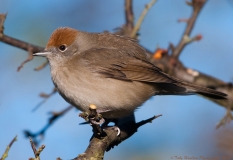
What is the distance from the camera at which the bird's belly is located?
4.67m

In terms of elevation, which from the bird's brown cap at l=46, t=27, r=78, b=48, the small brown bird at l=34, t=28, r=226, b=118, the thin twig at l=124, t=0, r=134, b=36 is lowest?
the small brown bird at l=34, t=28, r=226, b=118

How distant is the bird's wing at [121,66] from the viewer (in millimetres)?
4996

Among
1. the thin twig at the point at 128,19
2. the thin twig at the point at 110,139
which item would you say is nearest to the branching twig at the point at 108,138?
the thin twig at the point at 110,139

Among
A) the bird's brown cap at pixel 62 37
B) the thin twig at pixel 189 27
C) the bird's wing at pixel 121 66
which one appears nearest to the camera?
the bird's wing at pixel 121 66

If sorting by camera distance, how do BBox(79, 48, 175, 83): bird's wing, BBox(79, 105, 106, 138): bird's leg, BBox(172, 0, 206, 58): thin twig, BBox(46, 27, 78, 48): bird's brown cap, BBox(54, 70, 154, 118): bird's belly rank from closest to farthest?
BBox(79, 105, 106, 138): bird's leg → BBox(54, 70, 154, 118): bird's belly → BBox(79, 48, 175, 83): bird's wing → BBox(46, 27, 78, 48): bird's brown cap → BBox(172, 0, 206, 58): thin twig

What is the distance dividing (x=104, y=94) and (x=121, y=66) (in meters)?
0.55

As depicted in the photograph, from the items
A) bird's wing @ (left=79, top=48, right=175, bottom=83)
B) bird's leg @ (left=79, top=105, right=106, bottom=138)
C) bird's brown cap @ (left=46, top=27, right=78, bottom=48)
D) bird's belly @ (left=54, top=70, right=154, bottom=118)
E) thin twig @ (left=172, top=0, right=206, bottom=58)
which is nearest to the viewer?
bird's leg @ (left=79, top=105, right=106, bottom=138)

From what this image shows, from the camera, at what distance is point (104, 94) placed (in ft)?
15.4

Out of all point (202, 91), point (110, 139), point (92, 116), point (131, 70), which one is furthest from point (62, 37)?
point (92, 116)

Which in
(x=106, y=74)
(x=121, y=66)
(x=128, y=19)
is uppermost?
(x=128, y=19)

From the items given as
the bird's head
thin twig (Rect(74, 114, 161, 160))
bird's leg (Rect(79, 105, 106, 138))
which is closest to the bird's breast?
thin twig (Rect(74, 114, 161, 160))

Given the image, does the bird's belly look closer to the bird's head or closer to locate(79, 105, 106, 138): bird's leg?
the bird's head

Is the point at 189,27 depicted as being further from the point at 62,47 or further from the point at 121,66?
the point at 62,47

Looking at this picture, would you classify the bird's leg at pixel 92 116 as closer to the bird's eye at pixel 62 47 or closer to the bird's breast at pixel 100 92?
the bird's breast at pixel 100 92
